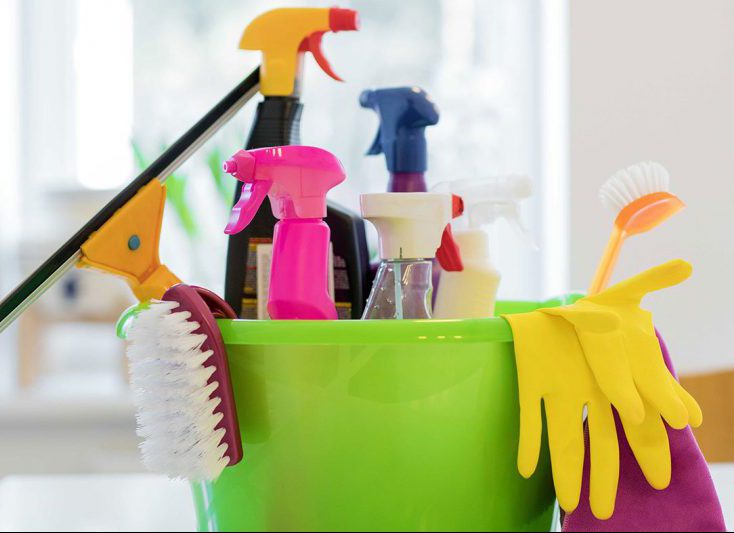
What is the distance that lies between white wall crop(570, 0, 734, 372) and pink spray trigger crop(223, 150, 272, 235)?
800 millimetres

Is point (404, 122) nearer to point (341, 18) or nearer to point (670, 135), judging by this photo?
point (341, 18)

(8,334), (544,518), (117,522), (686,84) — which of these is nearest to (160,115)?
(8,334)

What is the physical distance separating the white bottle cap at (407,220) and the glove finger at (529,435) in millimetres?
88

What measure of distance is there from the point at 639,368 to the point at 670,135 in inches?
30.8

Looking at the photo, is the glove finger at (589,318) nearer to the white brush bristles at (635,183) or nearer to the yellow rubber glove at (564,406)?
the yellow rubber glove at (564,406)

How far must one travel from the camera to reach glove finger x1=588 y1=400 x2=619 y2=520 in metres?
0.37

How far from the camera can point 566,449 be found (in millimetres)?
376

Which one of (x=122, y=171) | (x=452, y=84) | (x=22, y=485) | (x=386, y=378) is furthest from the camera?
(x=122, y=171)

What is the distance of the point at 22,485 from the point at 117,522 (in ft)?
0.51

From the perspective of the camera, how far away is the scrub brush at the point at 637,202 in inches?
20.0

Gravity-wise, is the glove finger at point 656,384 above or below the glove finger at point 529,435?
above

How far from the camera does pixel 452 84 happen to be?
1.68 metres

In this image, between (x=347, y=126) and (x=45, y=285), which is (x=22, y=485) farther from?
(x=347, y=126)

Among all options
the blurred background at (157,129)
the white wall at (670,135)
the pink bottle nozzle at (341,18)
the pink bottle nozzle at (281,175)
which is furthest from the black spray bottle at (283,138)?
the blurred background at (157,129)
